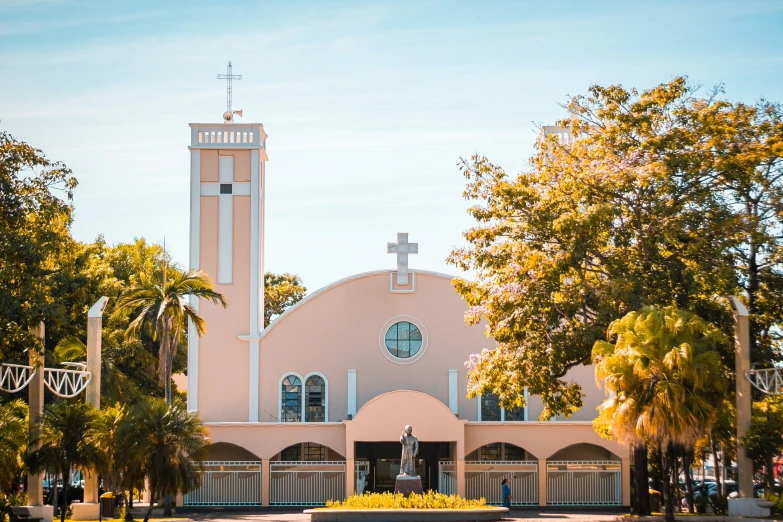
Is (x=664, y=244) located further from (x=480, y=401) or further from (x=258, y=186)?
(x=258, y=186)

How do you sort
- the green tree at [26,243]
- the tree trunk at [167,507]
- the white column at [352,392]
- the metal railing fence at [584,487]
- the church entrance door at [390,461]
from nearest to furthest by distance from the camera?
the green tree at [26,243]
the tree trunk at [167,507]
the metal railing fence at [584,487]
the church entrance door at [390,461]
the white column at [352,392]

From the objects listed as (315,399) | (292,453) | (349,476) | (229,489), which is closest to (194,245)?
(315,399)

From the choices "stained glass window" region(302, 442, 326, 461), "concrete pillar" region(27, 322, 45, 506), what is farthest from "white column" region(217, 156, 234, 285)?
"concrete pillar" region(27, 322, 45, 506)

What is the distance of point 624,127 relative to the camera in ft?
90.7

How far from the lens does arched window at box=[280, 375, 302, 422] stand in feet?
132

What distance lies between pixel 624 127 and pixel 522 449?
17138 mm

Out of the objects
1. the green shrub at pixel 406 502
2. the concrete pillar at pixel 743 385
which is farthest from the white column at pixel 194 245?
the concrete pillar at pixel 743 385

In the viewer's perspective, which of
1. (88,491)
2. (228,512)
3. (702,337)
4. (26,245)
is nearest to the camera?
(26,245)

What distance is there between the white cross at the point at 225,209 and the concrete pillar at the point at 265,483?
7475 millimetres

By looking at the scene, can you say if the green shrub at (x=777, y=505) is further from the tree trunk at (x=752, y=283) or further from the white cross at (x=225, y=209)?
Answer: the white cross at (x=225, y=209)

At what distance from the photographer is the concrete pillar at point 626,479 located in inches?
1481

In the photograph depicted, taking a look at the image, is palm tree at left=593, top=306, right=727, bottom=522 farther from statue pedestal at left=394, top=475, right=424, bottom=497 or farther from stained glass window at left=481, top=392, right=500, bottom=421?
stained glass window at left=481, top=392, right=500, bottom=421

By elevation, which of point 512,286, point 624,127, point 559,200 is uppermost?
point 624,127

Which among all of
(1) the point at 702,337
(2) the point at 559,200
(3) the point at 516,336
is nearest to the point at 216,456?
(3) the point at 516,336
